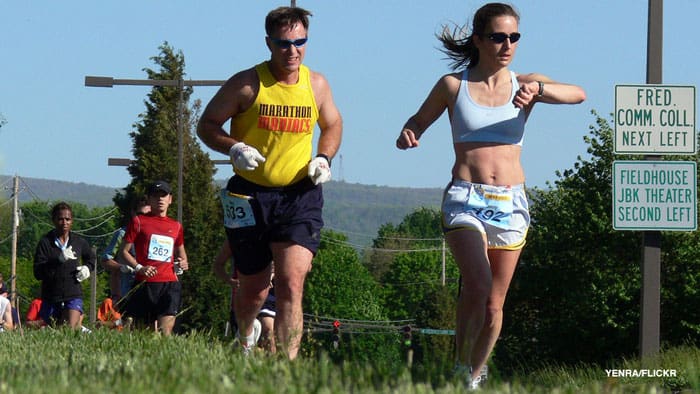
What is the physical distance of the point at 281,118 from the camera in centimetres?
822

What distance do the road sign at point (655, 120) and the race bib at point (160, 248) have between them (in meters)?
4.61

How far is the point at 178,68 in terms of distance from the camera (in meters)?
82.4

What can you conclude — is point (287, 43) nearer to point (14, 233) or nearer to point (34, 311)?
point (34, 311)

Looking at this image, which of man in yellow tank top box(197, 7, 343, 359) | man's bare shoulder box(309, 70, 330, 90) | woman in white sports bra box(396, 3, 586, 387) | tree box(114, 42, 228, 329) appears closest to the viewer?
woman in white sports bra box(396, 3, 586, 387)

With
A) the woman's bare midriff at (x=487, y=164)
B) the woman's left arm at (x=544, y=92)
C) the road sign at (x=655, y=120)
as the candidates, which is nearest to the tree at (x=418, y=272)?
the road sign at (x=655, y=120)

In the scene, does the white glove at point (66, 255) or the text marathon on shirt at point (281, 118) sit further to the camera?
the white glove at point (66, 255)

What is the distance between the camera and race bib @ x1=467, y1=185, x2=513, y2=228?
7.75 m

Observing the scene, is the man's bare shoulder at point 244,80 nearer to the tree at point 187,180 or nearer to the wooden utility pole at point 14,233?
the tree at point 187,180

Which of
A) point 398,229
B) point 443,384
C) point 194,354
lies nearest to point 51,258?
point 194,354

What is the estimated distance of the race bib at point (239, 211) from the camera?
8227 millimetres

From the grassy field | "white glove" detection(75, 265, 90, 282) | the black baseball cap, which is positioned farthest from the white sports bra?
"white glove" detection(75, 265, 90, 282)

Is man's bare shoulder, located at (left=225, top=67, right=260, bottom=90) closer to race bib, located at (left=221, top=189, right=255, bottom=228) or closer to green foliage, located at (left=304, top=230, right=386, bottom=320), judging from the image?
race bib, located at (left=221, top=189, right=255, bottom=228)

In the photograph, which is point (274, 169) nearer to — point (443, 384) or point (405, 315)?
point (443, 384)

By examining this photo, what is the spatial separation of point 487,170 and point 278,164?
126cm
